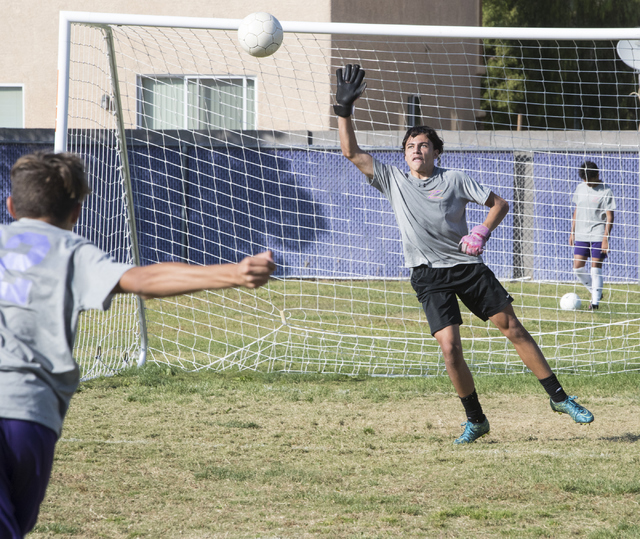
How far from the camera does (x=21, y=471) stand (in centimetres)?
226

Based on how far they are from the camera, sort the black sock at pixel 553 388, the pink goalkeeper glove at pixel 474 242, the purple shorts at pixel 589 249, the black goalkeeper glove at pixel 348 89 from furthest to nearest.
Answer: the purple shorts at pixel 589 249 < the black sock at pixel 553 388 < the black goalkeeper glove at pixel 348 89 < the pink goalkeeper glove at pixel 474 242

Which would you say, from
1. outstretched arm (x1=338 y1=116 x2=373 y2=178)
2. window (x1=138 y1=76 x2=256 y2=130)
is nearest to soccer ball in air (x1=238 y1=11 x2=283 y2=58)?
outstretched arm (x1=338 y1=116 x2=373 y2=178)

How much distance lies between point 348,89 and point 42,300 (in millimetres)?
3164

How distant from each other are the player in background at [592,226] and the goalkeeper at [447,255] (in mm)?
5830

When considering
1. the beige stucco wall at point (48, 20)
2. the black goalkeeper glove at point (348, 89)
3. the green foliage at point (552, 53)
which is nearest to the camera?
the black goalkeeper glove at point (348, 89)

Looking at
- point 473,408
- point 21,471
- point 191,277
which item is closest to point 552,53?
point 473,408

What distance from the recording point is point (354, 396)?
6.39 meters

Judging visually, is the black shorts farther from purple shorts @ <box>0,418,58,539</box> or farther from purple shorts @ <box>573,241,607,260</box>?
purple shorts @ <box>573,241,607,260</box>

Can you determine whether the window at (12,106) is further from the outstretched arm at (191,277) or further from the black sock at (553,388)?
the outstretched arm at (191,277)

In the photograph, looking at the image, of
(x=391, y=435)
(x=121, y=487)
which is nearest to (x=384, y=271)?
(x=391, y=435)

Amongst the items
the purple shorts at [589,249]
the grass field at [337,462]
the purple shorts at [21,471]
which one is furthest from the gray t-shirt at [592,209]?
the purple shorts at [21,471]

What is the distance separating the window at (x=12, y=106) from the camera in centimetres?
1692

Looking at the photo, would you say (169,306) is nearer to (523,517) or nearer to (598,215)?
(598,215)

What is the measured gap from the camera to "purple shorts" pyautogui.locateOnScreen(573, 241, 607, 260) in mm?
10955
